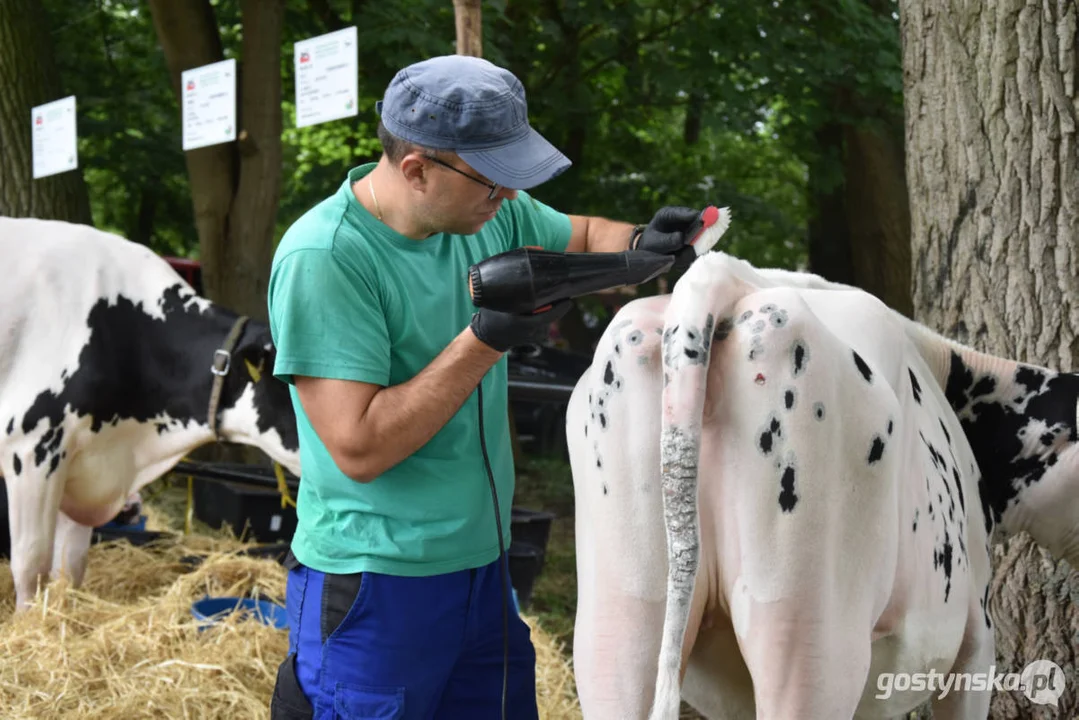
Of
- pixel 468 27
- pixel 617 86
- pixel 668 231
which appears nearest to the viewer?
pixel 668 231

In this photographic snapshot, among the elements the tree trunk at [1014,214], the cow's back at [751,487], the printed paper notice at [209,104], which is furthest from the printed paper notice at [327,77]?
the cow's back at [751,487]

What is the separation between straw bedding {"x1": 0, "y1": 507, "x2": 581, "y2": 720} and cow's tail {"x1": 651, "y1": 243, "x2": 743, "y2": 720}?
2.00 metres

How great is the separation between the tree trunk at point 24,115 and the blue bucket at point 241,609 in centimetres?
355

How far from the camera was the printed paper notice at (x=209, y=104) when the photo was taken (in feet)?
18.2

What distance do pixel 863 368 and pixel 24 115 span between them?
6.34 meters

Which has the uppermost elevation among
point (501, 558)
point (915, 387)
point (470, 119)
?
point (470, 119)

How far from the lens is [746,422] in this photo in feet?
6.40

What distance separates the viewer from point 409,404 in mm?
2104

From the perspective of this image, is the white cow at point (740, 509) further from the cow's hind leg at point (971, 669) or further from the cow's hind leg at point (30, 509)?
the cow's hind leg at point (30, 509)

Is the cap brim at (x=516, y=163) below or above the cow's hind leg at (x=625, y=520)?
above

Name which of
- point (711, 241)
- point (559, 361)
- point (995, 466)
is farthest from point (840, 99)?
point (711, 241)

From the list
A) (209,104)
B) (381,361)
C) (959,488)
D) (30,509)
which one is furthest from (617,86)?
(381,361)

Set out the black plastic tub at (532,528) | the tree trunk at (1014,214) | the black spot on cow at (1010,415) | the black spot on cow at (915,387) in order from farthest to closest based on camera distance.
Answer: the black plastic tub at (532,528) → the tree trunk at (1014,214) → the black spot on cow at (1010,415) → the black spot on cow at (915,387)

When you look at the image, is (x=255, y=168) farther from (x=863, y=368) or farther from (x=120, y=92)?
(x=863, y=368)
